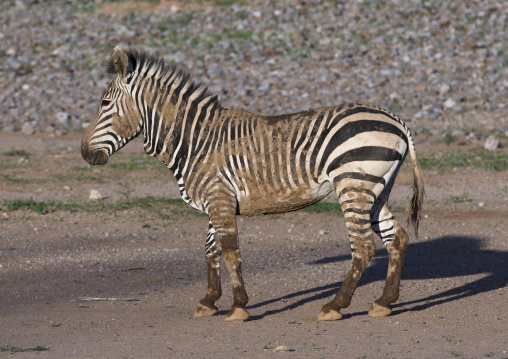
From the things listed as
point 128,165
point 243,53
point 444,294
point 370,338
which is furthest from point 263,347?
point 243,53

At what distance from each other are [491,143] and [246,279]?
8.77 metres

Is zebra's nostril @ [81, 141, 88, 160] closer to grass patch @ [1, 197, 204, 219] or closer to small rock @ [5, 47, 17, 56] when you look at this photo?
grass patch @ [1, 197, 204, 219]

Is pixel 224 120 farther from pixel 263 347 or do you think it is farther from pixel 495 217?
pixel 495 217

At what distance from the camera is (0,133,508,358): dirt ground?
5.71 m

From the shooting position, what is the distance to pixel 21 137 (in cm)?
1652

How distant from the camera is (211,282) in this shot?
6.73 metres

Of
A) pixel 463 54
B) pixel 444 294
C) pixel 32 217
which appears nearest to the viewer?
pixel 444 294

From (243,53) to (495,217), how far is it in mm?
11473

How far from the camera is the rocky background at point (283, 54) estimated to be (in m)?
17.6

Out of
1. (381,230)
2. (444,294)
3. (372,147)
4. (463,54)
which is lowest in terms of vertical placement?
(444,294)

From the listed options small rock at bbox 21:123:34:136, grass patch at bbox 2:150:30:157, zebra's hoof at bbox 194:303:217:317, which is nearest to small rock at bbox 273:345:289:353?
zebra's hoof at bbox 194:303:217:317

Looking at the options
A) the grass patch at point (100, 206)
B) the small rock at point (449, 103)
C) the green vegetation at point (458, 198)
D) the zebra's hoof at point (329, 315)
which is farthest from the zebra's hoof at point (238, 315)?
the small rock at point (449, 103)

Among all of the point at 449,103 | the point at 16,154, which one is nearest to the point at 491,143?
the point at 449,103

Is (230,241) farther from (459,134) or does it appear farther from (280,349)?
(459,134)
